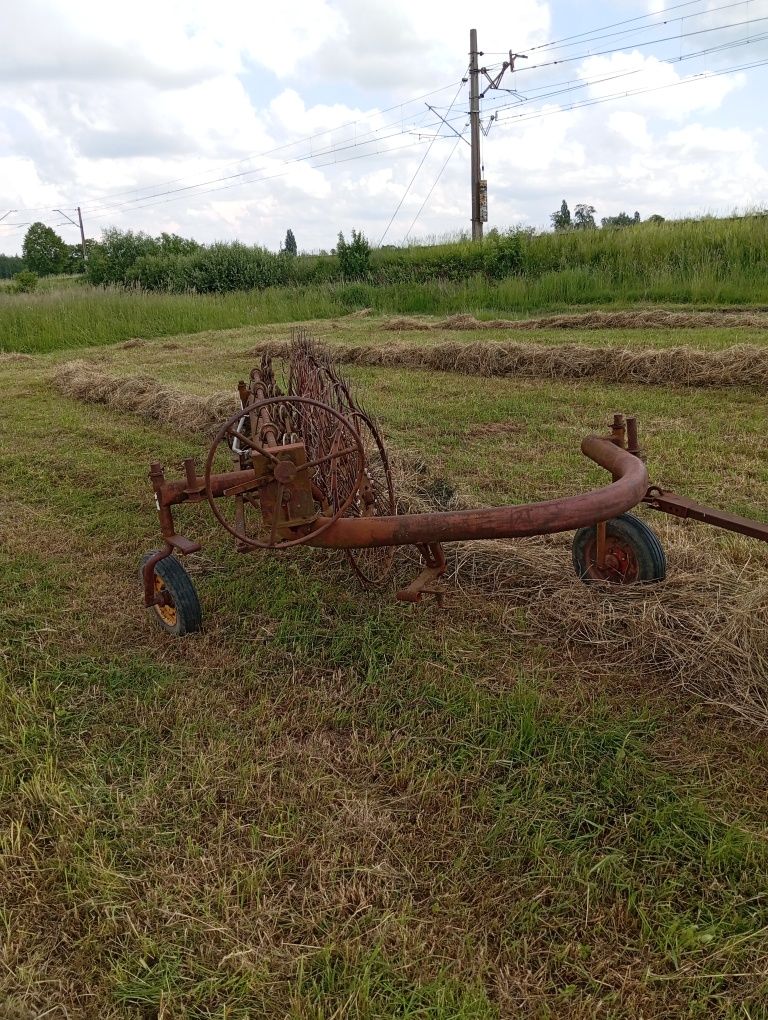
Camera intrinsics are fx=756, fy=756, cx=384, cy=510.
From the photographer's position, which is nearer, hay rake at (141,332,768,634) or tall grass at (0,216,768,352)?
hay rake at (141,332,768,634)

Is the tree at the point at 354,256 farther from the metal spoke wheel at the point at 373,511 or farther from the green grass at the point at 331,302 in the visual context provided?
the metal spoke wheel at the point at 373,511

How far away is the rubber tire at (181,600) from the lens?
3162mm

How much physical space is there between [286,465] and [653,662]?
159 cm

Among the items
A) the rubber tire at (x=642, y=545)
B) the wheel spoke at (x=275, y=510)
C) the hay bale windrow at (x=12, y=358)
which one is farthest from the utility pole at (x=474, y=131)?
the wheel spoke at (x=275, y=510)

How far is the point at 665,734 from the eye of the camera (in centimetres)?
248

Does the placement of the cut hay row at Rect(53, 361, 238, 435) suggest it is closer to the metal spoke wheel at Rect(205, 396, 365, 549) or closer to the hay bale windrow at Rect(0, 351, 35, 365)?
the metal spoke wheel at Rect(205, 396, 365, 549)

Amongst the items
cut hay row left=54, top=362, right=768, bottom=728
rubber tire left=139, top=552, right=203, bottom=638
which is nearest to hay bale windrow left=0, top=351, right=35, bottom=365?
rubber tire left=139, top=552, right=203, bottom=638

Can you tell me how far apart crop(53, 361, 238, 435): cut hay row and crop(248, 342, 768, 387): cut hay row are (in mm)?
793

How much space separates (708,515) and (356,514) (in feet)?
5.27

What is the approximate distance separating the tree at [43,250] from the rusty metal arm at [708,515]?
71.1 metres

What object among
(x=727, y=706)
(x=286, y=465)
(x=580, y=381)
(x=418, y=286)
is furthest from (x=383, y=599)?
(x=418, y=286)

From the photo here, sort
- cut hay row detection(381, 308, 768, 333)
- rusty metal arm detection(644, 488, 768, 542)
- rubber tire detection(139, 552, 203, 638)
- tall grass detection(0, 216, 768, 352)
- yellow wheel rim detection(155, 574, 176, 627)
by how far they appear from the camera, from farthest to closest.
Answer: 1. tall grass detection(0, 216, 768, 352)
2. cut hay row detection(381, 308, 768, 333)
3. yellow wheel rim detection(155, 574, 176, 627)
4. rubber tire detection(139, 552, 203, 638)
5. rusty metal arm detection(644, 488, 768, 542)

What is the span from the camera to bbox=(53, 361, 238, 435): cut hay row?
6.91 metres

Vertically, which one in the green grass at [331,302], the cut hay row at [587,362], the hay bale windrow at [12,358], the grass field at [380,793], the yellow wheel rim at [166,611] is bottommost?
the grass field at [380,793]
